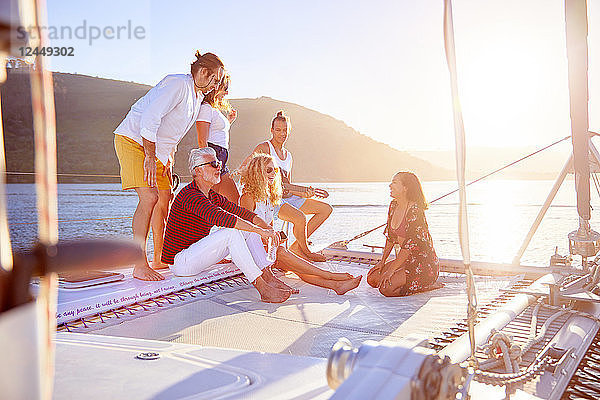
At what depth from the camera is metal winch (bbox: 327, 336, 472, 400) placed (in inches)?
25.1

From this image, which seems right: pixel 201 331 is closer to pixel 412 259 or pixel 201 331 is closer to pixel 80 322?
pixel 80 322

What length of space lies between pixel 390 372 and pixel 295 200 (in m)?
2.86

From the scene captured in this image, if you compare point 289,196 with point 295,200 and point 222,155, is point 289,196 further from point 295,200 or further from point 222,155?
point 222,155

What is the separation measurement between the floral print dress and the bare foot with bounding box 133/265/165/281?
117cm

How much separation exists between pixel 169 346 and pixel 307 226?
2.61 meters

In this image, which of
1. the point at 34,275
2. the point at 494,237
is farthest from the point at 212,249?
the point at 494,237

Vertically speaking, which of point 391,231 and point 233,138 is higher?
point 233,138

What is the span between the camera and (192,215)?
106 inches

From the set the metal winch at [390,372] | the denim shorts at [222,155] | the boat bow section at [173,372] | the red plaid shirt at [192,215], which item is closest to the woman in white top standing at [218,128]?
the denim shorts at [222,155]

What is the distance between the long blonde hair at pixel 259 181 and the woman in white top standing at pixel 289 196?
13.2 inches

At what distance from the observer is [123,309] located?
2.35 meters

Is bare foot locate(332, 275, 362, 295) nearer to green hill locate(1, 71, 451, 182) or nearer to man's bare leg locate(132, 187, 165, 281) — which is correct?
man's bare leg locate(132, 187, 165, 281)

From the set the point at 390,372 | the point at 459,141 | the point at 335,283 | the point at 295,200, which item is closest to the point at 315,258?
the point at 295,200

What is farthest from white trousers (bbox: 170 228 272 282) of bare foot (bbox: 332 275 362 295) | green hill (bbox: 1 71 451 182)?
green hill (bbox: 1 71 451 182)
